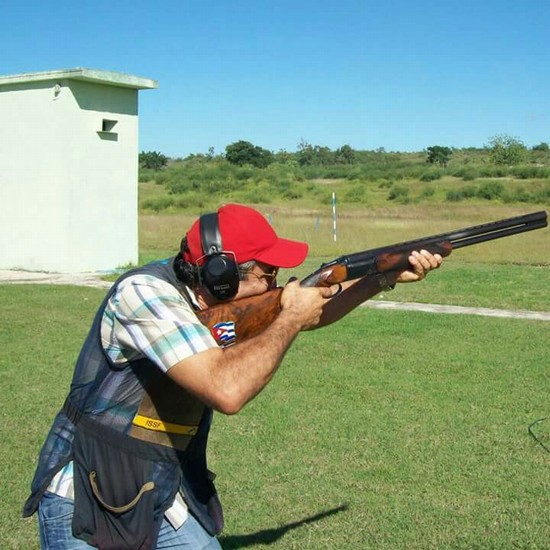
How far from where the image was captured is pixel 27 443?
6453 millimetres

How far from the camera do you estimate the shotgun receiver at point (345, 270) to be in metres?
3.10

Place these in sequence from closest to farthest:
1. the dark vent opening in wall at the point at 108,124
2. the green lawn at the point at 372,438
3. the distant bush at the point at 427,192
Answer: the green lawn at the point at 372,438 → the dark vent opening in wall at the point at 108,124 → the distant bush at the point at 427,192

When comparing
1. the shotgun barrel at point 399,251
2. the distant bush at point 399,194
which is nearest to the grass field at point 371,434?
the shotgun barrel at point 399,251

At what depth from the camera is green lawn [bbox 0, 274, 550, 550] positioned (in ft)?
16.4

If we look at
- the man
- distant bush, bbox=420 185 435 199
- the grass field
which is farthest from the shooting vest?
distant bush, bbox=420 185 435 199

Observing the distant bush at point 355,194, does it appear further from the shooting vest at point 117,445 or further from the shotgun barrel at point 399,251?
the shooting vest at point 117,445

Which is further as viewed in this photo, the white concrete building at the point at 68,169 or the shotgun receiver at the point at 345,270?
the white concrete building at the point at 68,169

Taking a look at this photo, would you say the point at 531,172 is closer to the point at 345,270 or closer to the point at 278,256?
the point at 345,270

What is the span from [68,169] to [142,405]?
14.0m

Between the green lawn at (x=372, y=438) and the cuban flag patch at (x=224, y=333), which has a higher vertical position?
the cuban flag patch at (x=224, y=333)

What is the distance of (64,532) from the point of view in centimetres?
298

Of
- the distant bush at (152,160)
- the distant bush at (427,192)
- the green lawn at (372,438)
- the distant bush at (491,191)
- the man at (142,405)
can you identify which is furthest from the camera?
the distant bush at (152,160)

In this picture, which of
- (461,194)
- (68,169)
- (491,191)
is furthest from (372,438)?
(461,194)

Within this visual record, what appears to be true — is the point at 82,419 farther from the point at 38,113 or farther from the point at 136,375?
the point at 38,113
